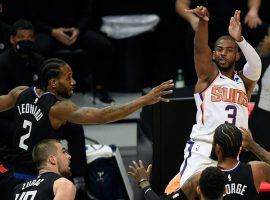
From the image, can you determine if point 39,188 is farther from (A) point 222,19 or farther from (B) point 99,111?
(A) point 222,19

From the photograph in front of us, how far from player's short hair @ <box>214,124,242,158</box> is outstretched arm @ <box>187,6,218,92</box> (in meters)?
0.97

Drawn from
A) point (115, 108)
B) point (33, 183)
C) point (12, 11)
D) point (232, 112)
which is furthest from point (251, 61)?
point (12, 11)

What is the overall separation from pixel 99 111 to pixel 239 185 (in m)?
1.34

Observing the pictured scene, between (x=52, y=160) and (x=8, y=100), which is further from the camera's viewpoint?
(x=8, y=100)

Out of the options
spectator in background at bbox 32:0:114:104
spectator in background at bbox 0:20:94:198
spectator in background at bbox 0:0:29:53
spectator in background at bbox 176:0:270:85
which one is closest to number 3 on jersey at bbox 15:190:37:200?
spectator in background at bbox 0:20:94:198

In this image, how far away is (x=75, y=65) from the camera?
8953 mm

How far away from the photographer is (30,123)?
600cm

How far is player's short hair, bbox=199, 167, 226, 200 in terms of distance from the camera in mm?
4367

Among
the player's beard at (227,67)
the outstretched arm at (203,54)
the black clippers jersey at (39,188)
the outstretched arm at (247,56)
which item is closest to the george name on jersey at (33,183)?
the black clippers jersey at (39,188)

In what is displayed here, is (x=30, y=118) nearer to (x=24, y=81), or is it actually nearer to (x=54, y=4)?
(x=24, y=81)

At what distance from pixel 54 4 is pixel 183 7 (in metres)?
1.53

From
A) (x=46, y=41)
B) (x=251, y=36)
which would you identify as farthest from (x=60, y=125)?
(x=251, y=36)

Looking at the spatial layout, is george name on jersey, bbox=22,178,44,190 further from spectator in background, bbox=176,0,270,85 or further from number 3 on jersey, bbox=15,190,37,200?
spectator in background, bbox=176,0,270,85

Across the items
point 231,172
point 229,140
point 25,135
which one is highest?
point 229,140
